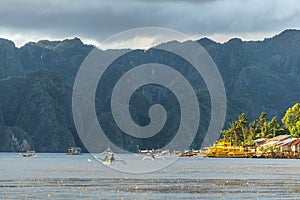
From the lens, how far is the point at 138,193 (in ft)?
242

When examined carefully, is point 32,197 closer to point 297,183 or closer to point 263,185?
point 263,185

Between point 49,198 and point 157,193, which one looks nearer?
point 49,198

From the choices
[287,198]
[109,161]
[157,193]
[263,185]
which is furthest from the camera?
[109,161]

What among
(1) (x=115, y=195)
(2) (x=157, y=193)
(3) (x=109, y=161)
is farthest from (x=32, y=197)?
(3) (x=109, y=161)

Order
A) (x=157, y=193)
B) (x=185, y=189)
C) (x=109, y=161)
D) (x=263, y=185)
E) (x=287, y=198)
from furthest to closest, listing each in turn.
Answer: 1. (x=109, y=161)
2. (x=263, y=185)
3. (x=185, y=189)
4. (x=157, y=193)
5. (x=287, y=198)

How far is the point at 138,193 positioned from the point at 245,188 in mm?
14997

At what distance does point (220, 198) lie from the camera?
6762 centimetres

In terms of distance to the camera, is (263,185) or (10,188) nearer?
(10,188)

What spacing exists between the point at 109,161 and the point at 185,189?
96967 millimetres

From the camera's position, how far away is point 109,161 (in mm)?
175625

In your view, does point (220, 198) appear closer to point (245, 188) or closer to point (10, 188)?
point (245, 188)

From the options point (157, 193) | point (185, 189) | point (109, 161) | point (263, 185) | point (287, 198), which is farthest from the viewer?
point (109, 161)

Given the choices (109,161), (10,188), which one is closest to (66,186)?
(10,188)

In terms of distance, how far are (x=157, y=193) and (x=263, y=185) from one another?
62.6ft
